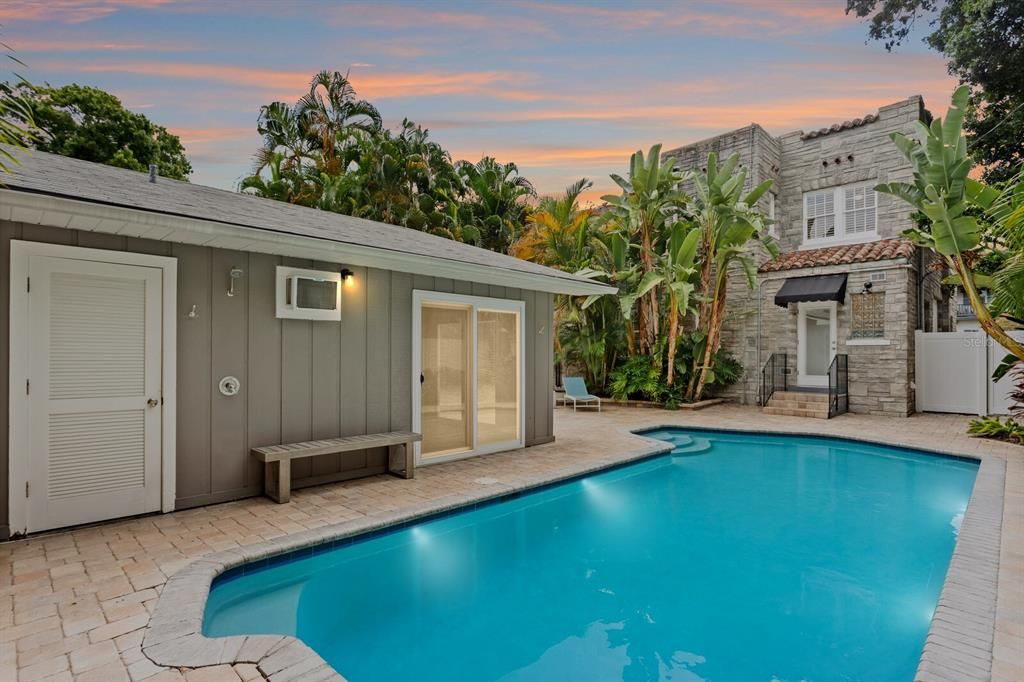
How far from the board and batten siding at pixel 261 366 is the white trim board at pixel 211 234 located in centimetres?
19

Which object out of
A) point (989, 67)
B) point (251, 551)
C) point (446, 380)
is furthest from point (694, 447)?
point (989, 67)

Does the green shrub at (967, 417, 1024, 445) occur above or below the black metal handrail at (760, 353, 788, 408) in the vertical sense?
below

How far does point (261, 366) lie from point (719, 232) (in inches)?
453

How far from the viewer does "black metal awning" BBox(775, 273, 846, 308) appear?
44.7 feet

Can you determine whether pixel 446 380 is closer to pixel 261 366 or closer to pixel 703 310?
pixel 261 366

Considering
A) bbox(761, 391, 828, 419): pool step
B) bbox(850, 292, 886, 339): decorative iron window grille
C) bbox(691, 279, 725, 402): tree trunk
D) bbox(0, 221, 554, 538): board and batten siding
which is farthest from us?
bbox(691, 279, 725, 402): tree trunk

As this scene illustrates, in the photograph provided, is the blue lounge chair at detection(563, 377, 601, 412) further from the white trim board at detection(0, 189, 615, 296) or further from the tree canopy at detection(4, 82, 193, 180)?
the tree canopy at detection(4, 82, 193, 180)

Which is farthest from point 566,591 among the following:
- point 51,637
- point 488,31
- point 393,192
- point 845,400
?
point 393,192

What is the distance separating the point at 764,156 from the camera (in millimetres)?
15516

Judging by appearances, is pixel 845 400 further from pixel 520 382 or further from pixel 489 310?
pixel 489 310

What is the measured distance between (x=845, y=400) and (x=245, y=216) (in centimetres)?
1479

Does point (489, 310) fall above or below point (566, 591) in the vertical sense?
above

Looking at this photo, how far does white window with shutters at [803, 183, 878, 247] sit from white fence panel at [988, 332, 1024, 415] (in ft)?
13.0

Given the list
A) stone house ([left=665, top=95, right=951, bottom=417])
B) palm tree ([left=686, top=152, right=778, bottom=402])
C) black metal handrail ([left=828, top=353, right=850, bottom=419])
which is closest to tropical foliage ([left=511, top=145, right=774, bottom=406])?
palm tree ([left=686, top=152, right=778, bottom=402])
